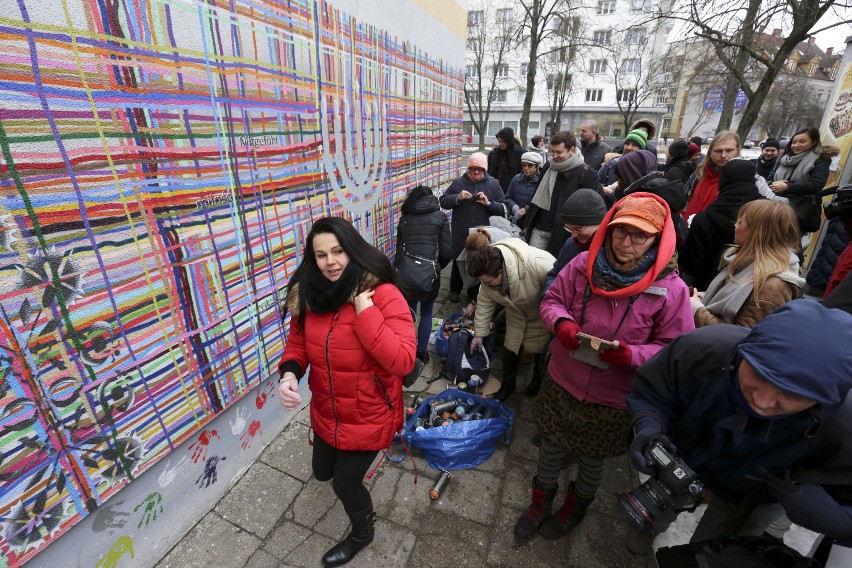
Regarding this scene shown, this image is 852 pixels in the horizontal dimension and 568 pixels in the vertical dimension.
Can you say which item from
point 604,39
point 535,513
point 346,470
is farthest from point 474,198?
point 604,39

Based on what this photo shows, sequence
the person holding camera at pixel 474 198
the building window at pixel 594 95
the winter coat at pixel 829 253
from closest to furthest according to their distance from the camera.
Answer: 1. the winter coat at pixel 829 253
2. the person holding camera at pixel 474 198
3. the building window at pixel 594 95

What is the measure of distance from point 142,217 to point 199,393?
980 mm

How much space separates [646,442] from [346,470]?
130cm

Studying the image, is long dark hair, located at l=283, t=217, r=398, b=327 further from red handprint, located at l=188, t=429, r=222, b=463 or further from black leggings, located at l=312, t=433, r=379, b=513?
red handprint, located at l=188, t=429, r=222, b=463

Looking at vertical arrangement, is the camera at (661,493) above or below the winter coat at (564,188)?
below

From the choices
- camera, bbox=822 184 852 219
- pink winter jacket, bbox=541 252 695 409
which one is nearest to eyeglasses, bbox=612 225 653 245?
pink winter jacket, bbox=541 252 695 409

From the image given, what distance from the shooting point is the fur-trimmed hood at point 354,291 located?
5.54ft

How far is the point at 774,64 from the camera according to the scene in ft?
21.7

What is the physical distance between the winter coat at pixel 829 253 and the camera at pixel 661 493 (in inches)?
144

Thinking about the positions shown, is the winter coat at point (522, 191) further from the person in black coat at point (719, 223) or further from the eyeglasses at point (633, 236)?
the eyeglasses at point (633, 236)

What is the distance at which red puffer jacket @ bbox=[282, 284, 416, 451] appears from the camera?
1.63m

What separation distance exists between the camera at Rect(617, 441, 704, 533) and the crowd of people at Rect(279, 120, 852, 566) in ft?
0.18

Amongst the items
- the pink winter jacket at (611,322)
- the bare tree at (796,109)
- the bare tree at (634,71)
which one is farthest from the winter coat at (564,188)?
the bare tree at (796,109)

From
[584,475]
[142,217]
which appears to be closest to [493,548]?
[584,475]
